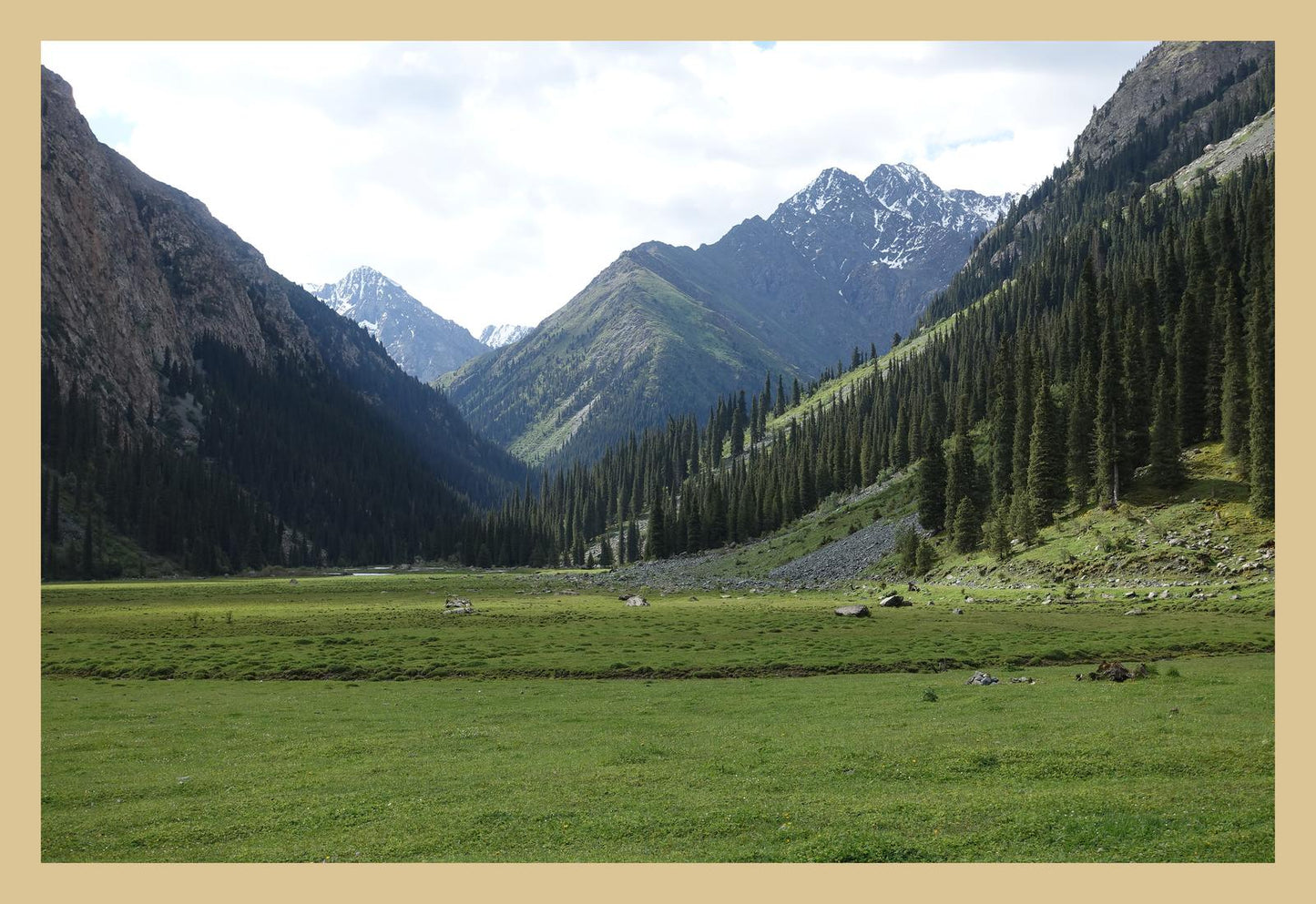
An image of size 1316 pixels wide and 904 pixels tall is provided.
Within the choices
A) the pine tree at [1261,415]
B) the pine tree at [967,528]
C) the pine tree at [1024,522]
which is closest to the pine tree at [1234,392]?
the pine tree at [1261,415]

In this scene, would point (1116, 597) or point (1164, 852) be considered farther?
point (1116, 597)

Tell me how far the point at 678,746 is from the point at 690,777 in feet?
A: 11.8

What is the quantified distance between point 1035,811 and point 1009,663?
24499 millimetres

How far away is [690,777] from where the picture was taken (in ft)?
67.1

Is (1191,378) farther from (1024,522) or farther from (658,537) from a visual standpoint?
(658,537)

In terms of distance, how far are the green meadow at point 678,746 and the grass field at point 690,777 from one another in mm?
90

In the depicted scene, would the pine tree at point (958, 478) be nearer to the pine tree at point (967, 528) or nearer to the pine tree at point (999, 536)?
the pine tree at point (967, 528)

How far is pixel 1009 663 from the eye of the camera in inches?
1539

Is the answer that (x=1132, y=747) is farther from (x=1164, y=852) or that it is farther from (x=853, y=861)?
(x=853, y=861)

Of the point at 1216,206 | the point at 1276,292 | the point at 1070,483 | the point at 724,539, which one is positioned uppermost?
the point at 1216,206

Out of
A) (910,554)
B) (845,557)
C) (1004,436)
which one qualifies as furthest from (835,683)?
(1004,436)

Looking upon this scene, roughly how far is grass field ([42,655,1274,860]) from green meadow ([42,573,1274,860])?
3.5 inches

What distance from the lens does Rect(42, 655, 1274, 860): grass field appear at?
627 inches

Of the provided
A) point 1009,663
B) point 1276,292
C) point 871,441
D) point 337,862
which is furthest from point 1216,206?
point 337,862
